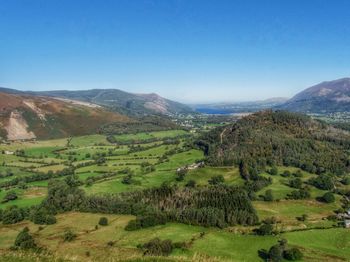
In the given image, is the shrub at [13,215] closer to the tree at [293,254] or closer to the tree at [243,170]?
the tree at [293,254]

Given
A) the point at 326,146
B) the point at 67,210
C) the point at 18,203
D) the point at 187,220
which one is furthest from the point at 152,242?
the point at 326,146

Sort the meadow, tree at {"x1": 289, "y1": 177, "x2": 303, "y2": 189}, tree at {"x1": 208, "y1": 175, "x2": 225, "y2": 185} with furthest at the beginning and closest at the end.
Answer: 1. tree at {"x1": 208, "y1": 175, "x2": 225, "y2": 185}
2. tree at {"x1": 289, "y1": 177, "x2": 303, "y2": 189}
3. the meadow

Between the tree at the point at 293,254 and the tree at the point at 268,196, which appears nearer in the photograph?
the tree at the point at 293,254

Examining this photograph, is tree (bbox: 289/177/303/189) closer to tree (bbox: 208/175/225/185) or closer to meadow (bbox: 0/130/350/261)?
meadow (bbox: 0/130/350/261)

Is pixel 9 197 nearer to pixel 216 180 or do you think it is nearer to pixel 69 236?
pixel 69 236

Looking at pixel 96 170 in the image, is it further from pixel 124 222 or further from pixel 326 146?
pixel 326 146

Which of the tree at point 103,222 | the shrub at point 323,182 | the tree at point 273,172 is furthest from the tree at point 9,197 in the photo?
the shrub at point 323,182

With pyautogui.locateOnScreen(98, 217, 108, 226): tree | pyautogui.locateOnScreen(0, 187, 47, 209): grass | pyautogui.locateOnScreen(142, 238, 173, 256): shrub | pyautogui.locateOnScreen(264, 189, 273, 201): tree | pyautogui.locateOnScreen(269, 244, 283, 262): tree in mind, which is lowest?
pyautogui.locateOnScreen(0, 187, 47, 209): grass

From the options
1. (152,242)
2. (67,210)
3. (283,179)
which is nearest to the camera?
(152,242)

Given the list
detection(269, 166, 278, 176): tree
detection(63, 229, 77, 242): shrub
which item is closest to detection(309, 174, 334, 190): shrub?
detection(269, 166, 278, 176): tree

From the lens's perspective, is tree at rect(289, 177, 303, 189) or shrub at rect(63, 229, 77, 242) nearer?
shrub at rect(63, 229, 77, 242)

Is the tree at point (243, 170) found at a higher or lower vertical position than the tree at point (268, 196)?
higher
